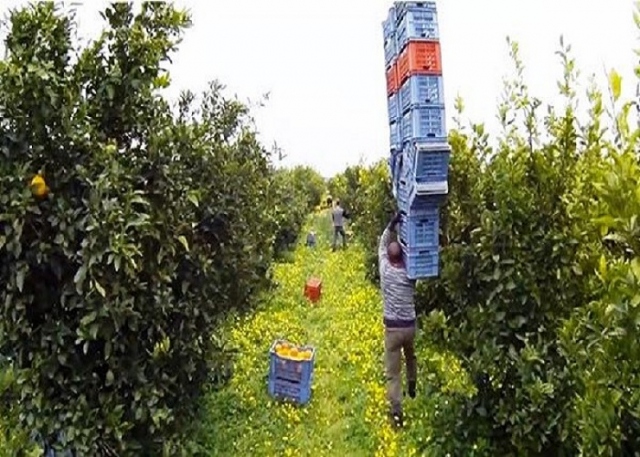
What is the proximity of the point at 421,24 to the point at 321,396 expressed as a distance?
4.44m

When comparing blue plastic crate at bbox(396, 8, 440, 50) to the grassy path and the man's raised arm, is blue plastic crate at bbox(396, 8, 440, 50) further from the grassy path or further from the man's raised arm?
the grassy path

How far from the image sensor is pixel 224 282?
22.5 feet

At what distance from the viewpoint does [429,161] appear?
507 centimetres

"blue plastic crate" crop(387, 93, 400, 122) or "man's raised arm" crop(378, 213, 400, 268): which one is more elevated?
"blue plastic crate" crop(387, 93, 400, 122)

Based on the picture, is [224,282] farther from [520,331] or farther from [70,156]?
[520,331]

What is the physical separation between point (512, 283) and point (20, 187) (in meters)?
3.13

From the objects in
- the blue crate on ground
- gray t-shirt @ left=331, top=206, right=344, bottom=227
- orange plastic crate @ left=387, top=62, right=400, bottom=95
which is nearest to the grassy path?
the blue crate on ground

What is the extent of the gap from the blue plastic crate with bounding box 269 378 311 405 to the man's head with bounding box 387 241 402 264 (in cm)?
201

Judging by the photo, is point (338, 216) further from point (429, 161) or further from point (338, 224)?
point (429, 161)

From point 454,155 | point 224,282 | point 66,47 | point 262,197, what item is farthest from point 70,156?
point 262,197

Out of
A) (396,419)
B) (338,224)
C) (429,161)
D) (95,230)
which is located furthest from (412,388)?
(338,224)

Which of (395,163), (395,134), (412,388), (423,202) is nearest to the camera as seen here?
(423,202)

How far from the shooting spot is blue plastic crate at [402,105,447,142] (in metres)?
5.00

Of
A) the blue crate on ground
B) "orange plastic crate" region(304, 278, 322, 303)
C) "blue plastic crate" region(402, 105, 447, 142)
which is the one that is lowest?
"orange plastic crate" region(304, 278, 322, 303)
